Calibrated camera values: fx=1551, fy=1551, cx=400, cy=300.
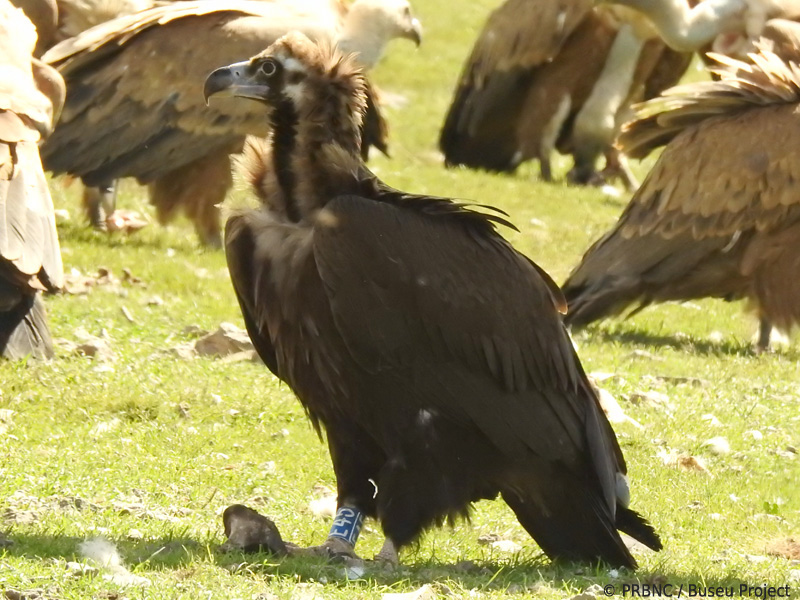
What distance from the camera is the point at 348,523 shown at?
19.0 feet

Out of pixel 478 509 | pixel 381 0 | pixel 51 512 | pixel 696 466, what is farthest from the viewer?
pixel 381 0

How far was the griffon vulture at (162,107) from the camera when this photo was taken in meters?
12.3

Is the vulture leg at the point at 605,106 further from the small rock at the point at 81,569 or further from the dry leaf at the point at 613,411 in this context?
the small rock at the point at 81,569

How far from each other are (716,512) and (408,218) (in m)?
2.39

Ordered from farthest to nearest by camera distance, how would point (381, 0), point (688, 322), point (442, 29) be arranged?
point (442, 29), point (381, 0), point (688, 322)

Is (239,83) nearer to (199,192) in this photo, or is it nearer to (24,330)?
(24,330)

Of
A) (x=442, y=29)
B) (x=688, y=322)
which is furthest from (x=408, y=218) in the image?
(x=442, y=29)

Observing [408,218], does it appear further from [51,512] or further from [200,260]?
[200,260]

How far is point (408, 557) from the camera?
5.89m

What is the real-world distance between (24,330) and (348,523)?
3.01 metres

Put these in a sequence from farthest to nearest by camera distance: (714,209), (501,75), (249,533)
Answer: (501,75) → (714,209) → (249,533)

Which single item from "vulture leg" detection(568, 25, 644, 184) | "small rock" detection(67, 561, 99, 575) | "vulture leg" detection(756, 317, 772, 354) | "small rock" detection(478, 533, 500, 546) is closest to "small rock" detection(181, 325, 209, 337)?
"small rock" detection(478, 533, 500, 546)

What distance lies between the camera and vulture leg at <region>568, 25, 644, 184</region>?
54.2ft

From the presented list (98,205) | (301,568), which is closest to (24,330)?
(301,568)
